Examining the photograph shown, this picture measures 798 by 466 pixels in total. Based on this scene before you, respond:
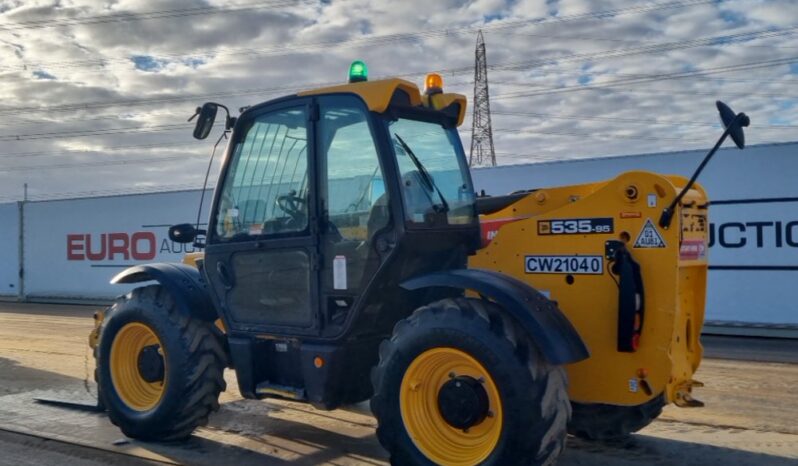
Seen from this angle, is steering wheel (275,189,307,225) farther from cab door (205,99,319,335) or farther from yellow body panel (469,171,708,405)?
yellow body panel (469,171,708,405)

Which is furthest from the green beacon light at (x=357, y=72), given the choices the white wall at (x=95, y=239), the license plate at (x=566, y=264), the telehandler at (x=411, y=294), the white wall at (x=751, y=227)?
the white wall at (x=95, y=239)

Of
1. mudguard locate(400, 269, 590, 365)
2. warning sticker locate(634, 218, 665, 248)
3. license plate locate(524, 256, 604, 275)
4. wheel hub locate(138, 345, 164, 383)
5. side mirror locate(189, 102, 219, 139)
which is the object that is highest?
side mirror locate(189, 102, 219, 139)

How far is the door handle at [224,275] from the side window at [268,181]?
0.69 feet

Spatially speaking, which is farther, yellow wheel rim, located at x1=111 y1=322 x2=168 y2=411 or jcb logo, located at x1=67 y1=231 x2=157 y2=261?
jcb logo, located at x1=67 y1=231 x2=157 y2=261

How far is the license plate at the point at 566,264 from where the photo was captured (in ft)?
15.9

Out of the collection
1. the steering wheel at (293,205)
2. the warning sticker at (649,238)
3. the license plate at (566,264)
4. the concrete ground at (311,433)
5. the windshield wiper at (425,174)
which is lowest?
the concrete ground at (311,433)

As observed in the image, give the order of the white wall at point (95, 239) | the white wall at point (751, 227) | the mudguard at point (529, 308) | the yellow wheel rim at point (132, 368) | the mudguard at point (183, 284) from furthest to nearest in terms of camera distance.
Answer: the white wall at point (95, 239) < the white wall at point (751, 227) < the yellow wheel rim at point (132, 368) < the mudguard at point (183, 284) < the mudguard at point (529, 308)

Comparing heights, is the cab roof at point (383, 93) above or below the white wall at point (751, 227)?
above

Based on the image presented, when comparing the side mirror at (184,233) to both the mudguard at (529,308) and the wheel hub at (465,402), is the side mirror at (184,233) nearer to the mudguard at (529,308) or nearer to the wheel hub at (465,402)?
the mudguard at (529,308)

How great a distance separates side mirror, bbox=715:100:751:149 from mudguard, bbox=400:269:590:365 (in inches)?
53.3

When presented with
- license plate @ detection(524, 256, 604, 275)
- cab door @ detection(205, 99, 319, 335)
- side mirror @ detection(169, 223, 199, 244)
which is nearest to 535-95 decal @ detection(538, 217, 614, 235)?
license plate @ detection(524, 256, 604, 275)

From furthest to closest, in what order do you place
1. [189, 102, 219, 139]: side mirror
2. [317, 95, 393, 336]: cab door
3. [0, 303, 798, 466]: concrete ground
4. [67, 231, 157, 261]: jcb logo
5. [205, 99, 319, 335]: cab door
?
[67, 231, 157, 261]: jcb logo → [189, 102, 219, 139]: side mirror → [0, 303, 798, 466]: concrete ground → [205, 99, 319, 335]: cab door → [317, 95, 393, 336]: cab door

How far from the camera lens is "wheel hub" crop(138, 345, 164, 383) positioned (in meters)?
5.90

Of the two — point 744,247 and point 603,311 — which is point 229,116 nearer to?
point 603,311
